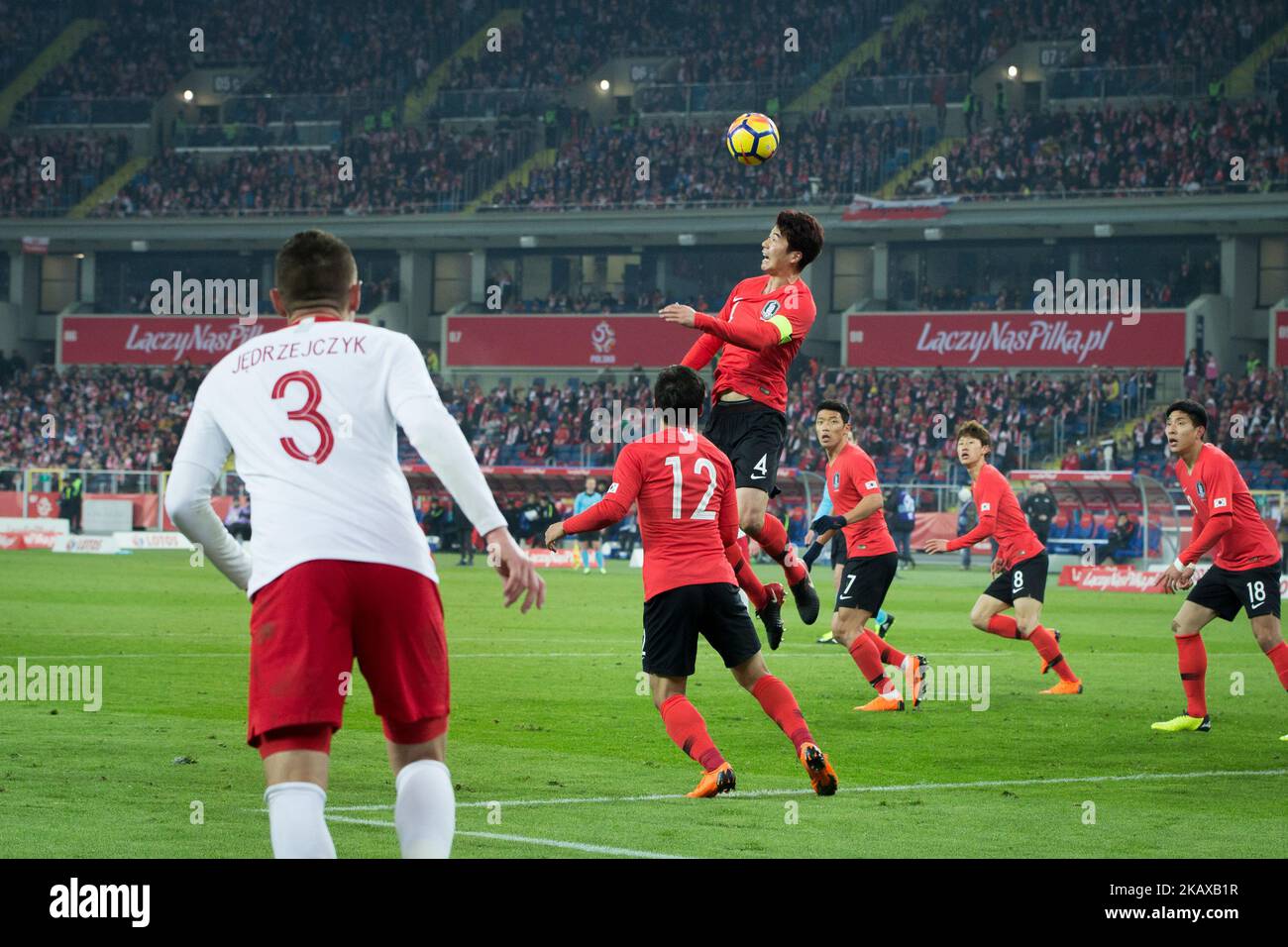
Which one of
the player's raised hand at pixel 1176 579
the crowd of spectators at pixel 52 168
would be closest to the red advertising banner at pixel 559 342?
the crowd of spectators at pixel 52 168

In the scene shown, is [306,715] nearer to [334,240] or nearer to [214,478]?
[214,478]

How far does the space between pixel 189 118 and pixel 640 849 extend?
206 ft

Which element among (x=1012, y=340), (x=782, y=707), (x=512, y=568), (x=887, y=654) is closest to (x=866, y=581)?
(x=887, y=654)

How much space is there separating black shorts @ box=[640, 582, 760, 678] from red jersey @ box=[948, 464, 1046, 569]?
6676 millimetres

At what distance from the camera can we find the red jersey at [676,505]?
949 centimetres

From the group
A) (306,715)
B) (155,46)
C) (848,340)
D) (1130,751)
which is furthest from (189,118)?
(306,715)

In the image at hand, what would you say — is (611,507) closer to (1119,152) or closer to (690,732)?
(690,732)

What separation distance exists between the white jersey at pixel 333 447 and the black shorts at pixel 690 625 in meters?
3.98

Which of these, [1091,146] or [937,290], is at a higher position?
[1091,146]

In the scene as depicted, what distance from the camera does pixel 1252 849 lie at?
25.8ft

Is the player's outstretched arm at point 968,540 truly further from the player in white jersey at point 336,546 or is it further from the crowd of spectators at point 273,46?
the crowd of spectators at point 273,46

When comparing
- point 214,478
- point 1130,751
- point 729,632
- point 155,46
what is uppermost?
point 155,46

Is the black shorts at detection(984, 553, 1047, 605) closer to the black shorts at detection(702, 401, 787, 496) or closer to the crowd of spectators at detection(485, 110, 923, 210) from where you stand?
the black shorts at detection(702, 401, 787, 496)

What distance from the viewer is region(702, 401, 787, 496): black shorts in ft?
39.0
